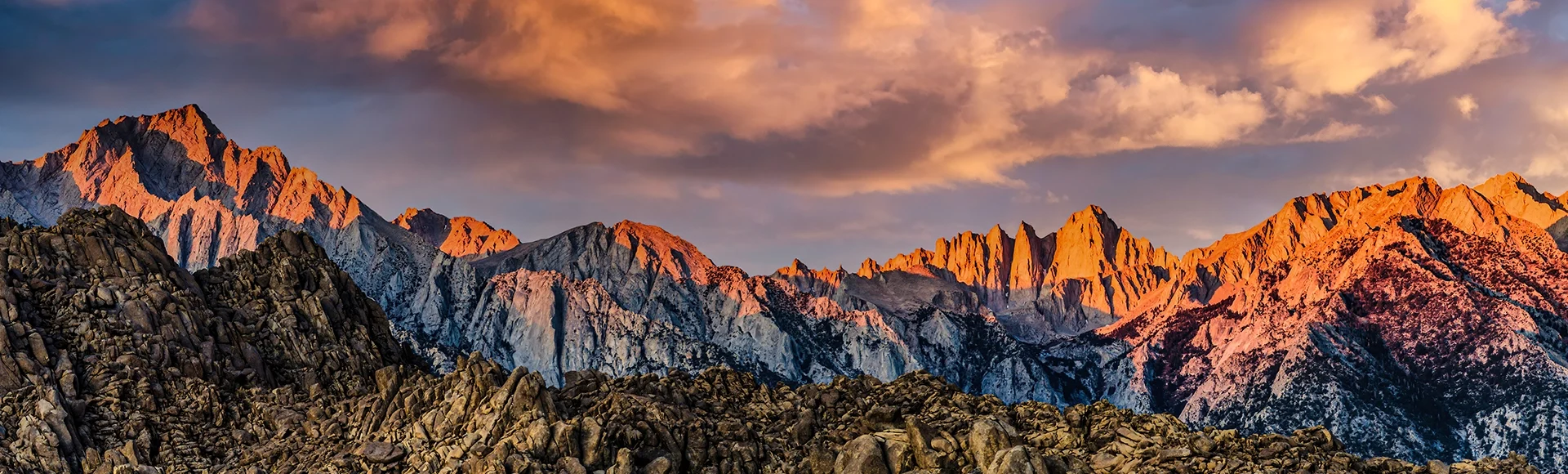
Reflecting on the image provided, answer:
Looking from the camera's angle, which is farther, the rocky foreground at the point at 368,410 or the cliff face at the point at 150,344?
the cliff face at the point at 150,344

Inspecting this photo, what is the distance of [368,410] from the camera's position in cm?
9581

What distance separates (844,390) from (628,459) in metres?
27.8

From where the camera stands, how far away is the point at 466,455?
269 feet

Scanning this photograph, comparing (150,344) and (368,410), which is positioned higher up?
(150,344)

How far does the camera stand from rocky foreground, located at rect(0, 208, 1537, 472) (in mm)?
78312

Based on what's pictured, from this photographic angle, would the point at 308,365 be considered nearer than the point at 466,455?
No

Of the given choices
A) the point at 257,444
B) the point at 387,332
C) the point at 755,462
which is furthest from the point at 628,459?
the point at 387,332

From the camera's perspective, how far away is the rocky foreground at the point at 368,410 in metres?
78.3

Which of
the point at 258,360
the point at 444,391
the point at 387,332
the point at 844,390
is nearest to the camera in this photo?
the point at 444,391

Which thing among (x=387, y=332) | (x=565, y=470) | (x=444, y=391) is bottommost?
(x=565, y=470)

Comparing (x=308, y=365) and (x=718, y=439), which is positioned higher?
(x=308, y=365)

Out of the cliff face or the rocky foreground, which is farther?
the cliff face

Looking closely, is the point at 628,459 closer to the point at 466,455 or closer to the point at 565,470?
the point at 565,470

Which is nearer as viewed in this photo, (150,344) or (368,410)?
(368,410)
